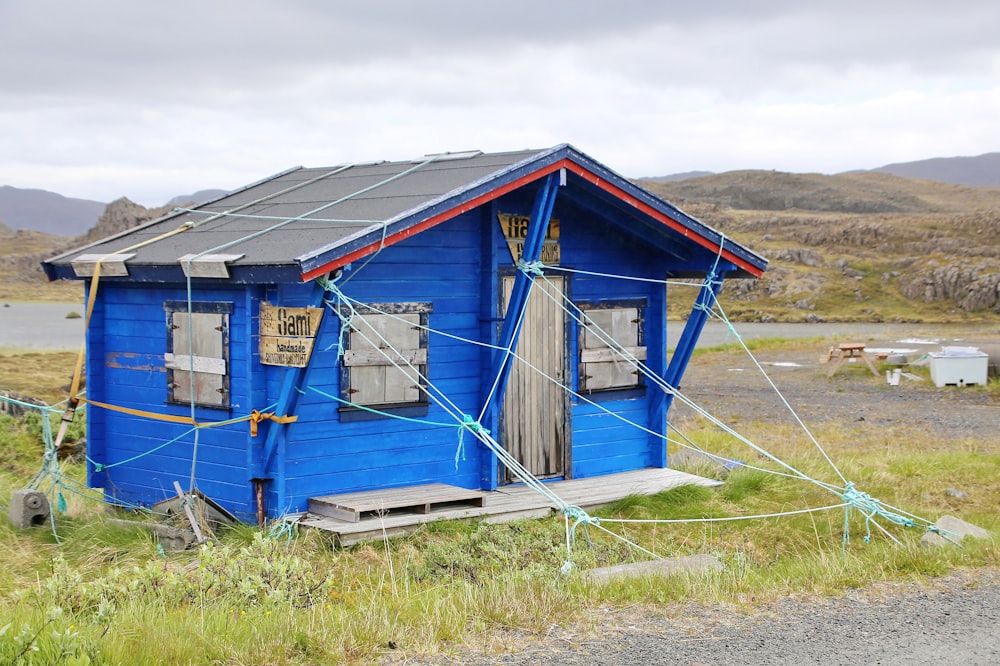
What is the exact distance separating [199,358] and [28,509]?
213 cm

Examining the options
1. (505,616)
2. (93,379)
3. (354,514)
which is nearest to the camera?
(505,616)

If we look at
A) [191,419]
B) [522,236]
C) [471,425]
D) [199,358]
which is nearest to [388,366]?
[471,425]

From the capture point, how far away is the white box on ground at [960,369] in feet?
81.3

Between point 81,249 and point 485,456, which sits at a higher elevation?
point 81,249

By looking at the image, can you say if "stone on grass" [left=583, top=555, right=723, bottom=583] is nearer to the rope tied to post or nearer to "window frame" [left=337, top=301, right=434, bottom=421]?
the rope tied to post

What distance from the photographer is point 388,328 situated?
11328 mm

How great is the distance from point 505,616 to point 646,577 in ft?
4.85

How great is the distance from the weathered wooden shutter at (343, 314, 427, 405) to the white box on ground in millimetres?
16841

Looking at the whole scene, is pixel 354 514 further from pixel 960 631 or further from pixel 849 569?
pixel 960 631

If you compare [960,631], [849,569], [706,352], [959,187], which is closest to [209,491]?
[849,569]

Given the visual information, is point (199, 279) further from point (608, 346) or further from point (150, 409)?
point (608, 346)

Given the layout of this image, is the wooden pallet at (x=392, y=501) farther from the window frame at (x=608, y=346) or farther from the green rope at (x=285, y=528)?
the window frame at (x=608, y=346)

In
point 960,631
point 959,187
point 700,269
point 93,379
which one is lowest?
point 960,631

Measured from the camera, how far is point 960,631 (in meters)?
7.18
